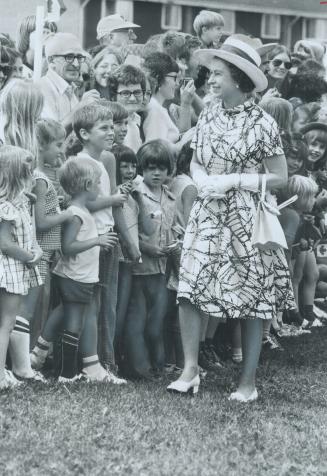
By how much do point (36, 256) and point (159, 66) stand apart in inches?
117

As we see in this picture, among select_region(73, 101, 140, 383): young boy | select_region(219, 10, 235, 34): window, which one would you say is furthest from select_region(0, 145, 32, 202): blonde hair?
select_region(219, 10, 235, 34): window

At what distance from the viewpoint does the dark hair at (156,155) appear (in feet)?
25.5

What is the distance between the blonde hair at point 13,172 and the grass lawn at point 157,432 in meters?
1.19

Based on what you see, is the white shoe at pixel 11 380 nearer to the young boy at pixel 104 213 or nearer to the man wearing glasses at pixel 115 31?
the young boy at pixel 104 213

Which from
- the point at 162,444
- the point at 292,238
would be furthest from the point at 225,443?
the point at 292,238

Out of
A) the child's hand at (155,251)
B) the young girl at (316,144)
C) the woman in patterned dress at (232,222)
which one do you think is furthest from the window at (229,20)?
the woman in patterned dress at (232,222)

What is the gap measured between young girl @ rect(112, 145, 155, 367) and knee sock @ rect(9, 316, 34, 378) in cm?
94

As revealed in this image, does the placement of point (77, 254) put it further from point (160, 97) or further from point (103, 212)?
point (160, 97)

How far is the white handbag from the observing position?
6883mm

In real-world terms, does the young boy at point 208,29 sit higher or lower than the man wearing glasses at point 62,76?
higher

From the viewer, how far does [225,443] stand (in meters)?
5.89

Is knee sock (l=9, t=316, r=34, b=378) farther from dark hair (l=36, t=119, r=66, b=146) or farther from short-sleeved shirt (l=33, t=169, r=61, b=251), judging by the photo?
dark hair (l=36, t=119, r=66, b=146)

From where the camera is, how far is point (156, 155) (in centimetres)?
777

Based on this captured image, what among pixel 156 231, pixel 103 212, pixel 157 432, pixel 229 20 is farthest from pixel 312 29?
pixel 157 432
